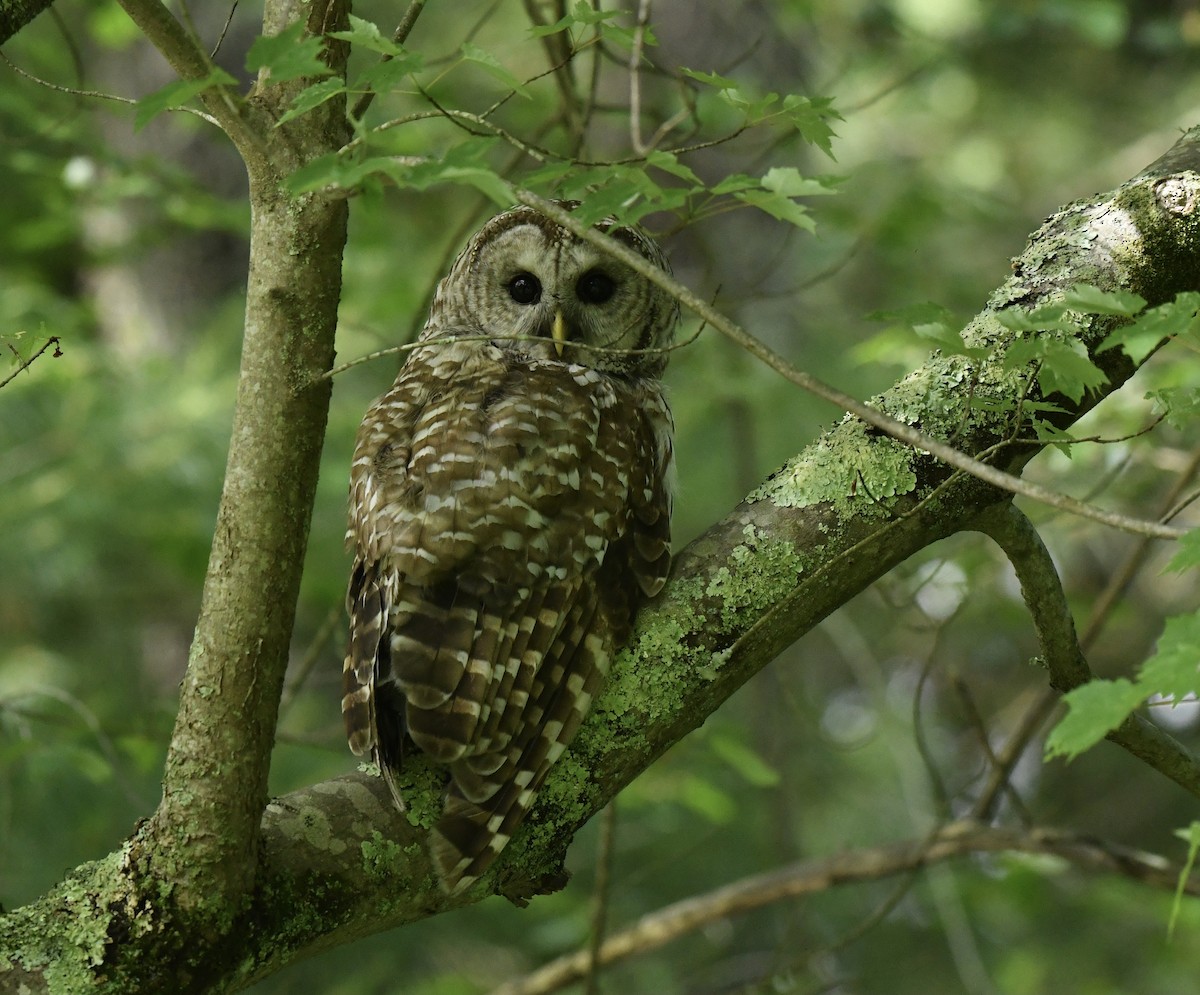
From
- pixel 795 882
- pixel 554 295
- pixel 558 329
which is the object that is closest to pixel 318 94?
pixel 558 329

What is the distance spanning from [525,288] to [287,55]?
204 cm

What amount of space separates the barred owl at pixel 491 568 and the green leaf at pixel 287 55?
0.77 meters

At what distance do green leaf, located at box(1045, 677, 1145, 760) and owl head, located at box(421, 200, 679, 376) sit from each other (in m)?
2.11

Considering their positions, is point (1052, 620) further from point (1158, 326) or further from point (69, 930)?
point (69, 930)

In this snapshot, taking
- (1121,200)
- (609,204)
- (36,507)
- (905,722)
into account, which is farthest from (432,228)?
(609,204)

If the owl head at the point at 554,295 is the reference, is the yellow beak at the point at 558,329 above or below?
below

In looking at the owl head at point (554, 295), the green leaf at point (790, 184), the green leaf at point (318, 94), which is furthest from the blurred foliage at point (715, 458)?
the green leaf at point (318, 94)

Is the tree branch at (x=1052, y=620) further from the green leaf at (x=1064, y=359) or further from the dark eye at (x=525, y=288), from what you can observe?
the dark eye at (x=525, y=288)

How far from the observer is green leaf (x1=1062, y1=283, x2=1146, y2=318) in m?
1.71

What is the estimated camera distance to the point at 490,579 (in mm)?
2588

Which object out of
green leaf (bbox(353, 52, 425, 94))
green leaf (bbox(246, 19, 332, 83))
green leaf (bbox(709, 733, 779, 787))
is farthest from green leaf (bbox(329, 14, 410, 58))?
green leaf (bbox(709, 733, 779, 787))

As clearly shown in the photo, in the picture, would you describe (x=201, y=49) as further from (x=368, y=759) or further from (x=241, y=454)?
(x=368, y=759)

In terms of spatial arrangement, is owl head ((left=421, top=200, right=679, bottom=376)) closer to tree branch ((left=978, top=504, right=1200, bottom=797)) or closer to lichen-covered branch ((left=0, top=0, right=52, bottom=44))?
tree branch ((left=978, top=504, right=1200, bottom=797))

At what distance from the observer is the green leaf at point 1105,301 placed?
5.61ft
